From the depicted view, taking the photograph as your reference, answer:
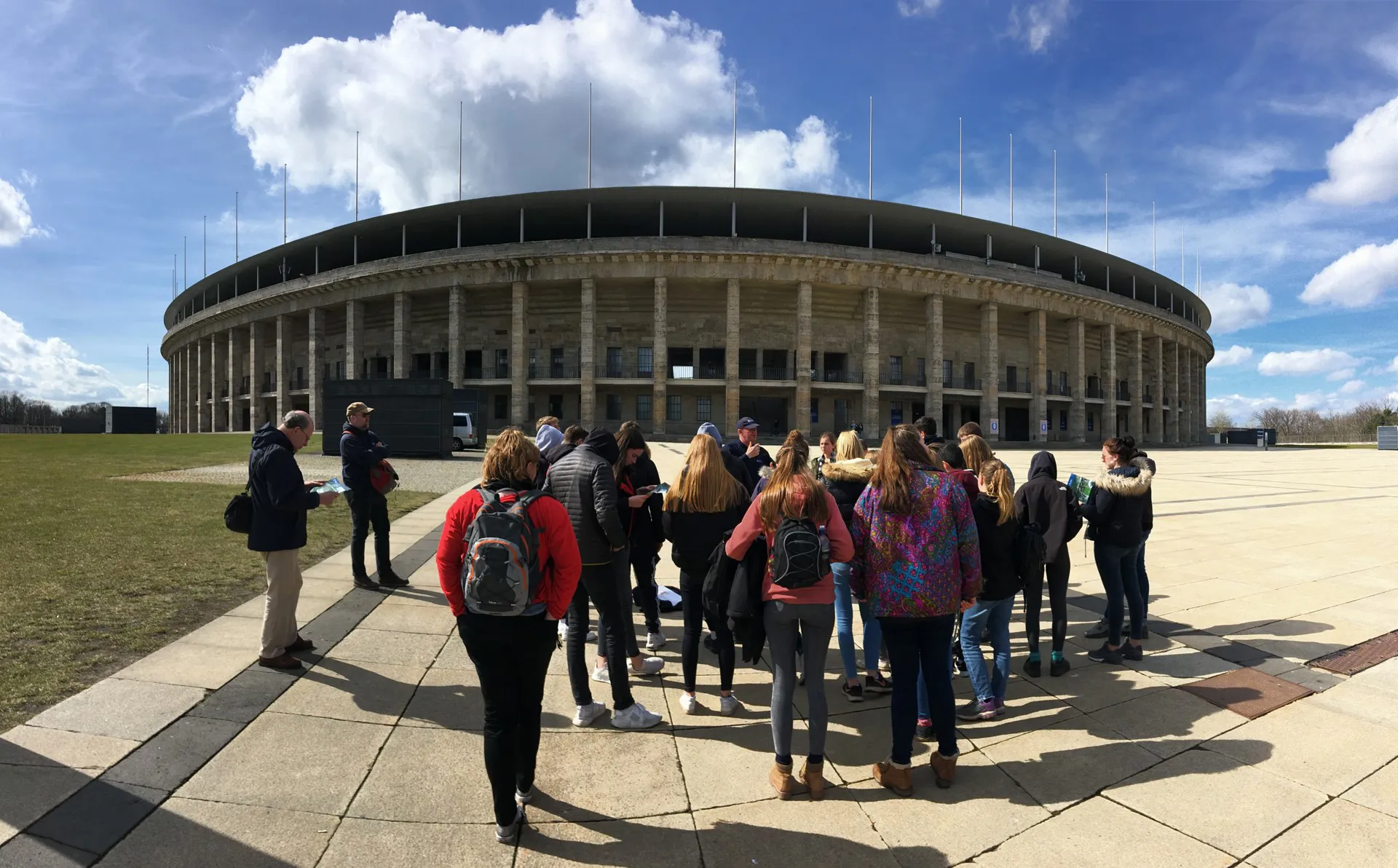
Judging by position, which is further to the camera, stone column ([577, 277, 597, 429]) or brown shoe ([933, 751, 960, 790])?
stone column ([577, 277, 597, 429])

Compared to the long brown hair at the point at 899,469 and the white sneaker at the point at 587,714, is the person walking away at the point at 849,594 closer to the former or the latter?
the long brown hair at the point at 899,469

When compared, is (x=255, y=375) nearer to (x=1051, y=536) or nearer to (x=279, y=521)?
(x=279, y=521)

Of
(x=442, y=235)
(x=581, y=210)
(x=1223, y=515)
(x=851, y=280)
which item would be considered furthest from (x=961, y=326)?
(x=442, y=235)

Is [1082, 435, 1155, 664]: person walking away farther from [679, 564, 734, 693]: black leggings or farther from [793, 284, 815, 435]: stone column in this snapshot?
[793, 284, 815, 435]: stone column

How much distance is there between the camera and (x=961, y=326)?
43750 mm

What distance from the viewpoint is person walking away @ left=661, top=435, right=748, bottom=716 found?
13.5ft

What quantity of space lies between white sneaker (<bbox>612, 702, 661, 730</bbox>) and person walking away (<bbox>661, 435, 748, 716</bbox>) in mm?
325

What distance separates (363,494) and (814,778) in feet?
17.6

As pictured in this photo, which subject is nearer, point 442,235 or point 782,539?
point 782,539

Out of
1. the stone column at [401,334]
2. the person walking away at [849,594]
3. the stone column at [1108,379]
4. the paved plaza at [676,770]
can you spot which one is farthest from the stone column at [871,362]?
the person walking away at [849,594]

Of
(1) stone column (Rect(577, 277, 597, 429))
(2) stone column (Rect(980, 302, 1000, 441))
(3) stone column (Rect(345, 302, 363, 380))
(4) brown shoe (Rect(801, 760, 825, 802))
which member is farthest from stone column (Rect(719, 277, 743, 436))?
(4) brown shoe (Rect(801, 760, 825, 802))

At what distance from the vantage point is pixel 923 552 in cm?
326

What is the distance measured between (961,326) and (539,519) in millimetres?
46106

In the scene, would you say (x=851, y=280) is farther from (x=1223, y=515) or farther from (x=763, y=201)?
(x=1223, y=515)
